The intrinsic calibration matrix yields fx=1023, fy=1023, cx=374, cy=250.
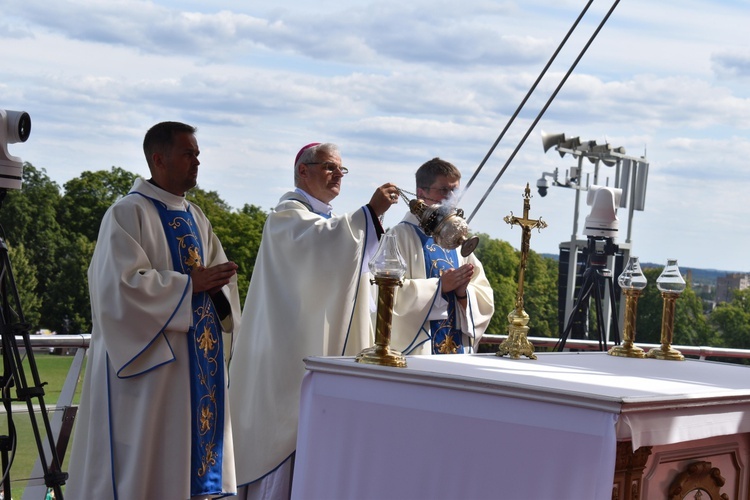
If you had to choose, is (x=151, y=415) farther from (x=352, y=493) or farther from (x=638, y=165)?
(x=638, y=165)

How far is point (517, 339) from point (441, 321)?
3.21 ft

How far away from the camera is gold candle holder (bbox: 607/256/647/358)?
409cm

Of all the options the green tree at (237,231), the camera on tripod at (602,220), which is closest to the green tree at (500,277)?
the green tree at (237,231)

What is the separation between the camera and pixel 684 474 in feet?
9.96

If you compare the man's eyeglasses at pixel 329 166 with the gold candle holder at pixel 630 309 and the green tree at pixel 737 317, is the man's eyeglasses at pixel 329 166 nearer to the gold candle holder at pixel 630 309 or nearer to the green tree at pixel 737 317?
the gold candle holder at pixel 630 309

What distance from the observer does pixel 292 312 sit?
14.0 ft

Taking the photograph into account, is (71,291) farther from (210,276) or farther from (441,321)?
(210,276)

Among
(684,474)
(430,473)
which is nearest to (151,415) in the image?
(430,473)

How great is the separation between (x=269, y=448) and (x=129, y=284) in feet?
3.81

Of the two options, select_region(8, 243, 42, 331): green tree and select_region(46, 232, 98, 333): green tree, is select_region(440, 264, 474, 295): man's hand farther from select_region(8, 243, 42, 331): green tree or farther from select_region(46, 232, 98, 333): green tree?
select_region(46, 232, 98, 333): green tree

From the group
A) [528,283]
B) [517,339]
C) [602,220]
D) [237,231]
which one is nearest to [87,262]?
[237,231]

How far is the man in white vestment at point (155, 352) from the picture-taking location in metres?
3.56

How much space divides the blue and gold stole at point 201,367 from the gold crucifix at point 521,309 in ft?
3.60

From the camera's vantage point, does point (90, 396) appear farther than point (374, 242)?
No
